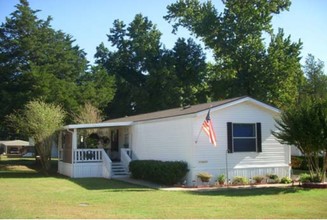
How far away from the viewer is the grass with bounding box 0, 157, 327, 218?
434 inches

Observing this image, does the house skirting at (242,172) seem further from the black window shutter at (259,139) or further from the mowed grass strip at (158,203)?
the mowed grass strip at (158,203)

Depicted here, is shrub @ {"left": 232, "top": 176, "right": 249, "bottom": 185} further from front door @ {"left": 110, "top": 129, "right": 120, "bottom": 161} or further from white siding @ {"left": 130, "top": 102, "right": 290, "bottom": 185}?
front door @ {"left": 110, "top": 129, "right": 120, "bottom": 161}

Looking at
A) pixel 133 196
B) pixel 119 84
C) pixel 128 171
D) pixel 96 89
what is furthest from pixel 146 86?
pixel 133 196

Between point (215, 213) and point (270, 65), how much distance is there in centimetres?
3141

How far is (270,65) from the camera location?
40500 mm

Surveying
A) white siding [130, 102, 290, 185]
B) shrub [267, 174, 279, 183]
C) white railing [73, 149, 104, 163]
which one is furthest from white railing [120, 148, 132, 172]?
shrub [267, 174, 279, 183]

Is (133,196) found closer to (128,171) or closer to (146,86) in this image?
(128,171)

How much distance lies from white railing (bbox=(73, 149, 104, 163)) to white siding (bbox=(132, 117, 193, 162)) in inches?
83.9

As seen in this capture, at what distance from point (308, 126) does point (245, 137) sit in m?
4.09

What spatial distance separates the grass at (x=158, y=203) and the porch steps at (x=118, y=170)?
6592mm

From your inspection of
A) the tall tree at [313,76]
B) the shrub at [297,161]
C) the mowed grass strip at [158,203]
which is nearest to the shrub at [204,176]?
the mowed grass strip at [158,203]

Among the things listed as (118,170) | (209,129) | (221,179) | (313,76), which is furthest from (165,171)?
(313,76)

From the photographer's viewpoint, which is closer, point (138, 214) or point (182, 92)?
point (138, 214)

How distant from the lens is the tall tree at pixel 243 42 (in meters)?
41.3
